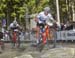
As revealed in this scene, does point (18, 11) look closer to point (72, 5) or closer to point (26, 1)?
point (26, 1)

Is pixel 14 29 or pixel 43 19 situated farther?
pixel 14 29

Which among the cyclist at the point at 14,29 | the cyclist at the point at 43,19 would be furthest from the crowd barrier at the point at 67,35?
the cyclist at the point at 43,19

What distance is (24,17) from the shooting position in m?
37.1

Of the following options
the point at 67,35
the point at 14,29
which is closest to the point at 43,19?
the point at 14,29

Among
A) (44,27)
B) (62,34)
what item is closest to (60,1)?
(62,34)

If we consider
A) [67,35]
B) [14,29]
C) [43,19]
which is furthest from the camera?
[67,35]

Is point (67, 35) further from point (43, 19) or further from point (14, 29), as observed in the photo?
point (43, 19)

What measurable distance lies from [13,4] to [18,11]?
123cm

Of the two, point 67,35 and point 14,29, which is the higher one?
point 14,29

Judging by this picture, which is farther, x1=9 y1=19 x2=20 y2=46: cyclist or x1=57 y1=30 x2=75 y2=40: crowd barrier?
x1=57 y1=30 x2=75 y2=40: crowd barrier

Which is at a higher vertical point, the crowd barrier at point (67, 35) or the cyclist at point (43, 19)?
the cyclist at point (43, 19)

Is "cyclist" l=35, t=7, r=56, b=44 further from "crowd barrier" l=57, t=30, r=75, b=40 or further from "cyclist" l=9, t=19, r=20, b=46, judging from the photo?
"crowd barrier" l=57, t=30, r=75, b=40

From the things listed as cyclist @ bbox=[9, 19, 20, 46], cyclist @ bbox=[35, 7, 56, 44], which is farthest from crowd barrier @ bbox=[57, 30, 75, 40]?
cyclist @ bbox=[35, 7, 56, 44]

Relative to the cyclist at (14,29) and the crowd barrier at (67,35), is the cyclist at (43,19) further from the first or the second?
the crowd barrier at (67,35)
